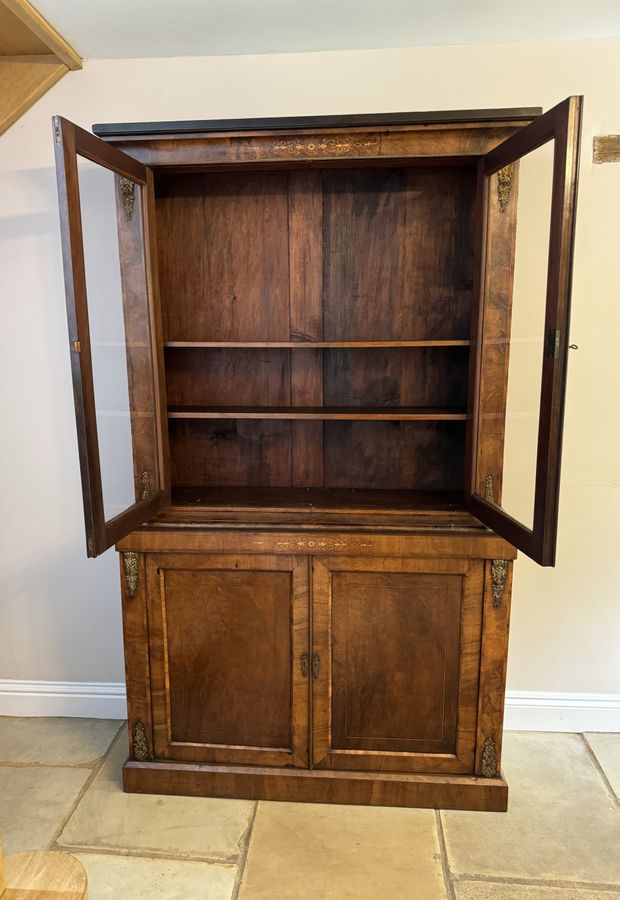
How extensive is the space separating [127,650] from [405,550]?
101cm

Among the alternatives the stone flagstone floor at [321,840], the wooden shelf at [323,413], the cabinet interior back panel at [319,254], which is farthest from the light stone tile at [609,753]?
the cabinet interior back panel at [319,254]

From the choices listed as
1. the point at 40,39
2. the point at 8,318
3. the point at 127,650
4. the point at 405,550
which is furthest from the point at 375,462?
the point at 40,39

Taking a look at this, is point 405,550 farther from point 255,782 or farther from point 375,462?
point 255,782

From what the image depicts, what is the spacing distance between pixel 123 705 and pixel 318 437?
1441 mm

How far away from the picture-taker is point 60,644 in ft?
8.54

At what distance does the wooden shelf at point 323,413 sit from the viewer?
80.6 inches

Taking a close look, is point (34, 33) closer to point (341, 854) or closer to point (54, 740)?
point (54, 740)

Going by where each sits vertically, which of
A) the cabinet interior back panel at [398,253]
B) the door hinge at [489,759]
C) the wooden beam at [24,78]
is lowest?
the door hinge at [489,759]

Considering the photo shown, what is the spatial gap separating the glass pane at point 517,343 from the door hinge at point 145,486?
1128mm

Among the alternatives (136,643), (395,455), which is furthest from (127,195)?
(136,643)

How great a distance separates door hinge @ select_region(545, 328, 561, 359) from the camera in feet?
5.02

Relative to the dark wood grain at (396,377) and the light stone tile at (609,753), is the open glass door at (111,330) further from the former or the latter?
the light stone tile at (609,753)

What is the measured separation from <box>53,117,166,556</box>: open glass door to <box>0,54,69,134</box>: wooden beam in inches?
24.8

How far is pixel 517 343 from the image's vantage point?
6.12 feet
